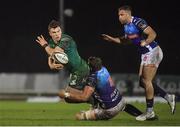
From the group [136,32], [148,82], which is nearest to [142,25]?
[136,32]

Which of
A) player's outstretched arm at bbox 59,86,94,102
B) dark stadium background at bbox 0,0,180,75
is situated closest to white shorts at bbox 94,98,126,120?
player's outstretched arm at bbox 59,86,94,102

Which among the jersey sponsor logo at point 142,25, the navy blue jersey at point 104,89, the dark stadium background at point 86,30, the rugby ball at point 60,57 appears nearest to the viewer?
the rugby ball at point 60,57

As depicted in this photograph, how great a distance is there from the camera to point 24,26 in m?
36.7

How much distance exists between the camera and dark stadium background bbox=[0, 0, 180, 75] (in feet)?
109

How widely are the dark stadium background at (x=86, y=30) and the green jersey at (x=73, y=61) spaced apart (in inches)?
753

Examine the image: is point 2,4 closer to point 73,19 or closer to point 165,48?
point 73,19

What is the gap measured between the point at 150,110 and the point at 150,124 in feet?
3.90

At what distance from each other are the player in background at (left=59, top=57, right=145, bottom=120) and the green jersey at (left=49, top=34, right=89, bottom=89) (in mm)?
323

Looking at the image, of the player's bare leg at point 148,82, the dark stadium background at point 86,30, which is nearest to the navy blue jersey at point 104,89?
the player's bare leg at point 148,82

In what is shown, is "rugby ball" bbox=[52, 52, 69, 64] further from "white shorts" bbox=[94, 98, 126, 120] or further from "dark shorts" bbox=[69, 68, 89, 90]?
"white shorts" bbox=[94, 98, 126, 120]

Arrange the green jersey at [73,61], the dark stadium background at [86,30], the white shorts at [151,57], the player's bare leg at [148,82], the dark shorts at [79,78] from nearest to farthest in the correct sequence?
the green jersey at [73,61] < the dark shorts at [79,78] < the player's bare leg at [148,82] < the white shorts at [151,57] < the dark stadium background at [86,30]

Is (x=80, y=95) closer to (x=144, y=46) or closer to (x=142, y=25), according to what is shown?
(x=144, y=46)

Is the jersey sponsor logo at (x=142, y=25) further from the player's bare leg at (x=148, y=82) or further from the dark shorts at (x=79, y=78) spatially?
the dark shorts at (x=79, y=78)

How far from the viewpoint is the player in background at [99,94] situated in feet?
41.6
